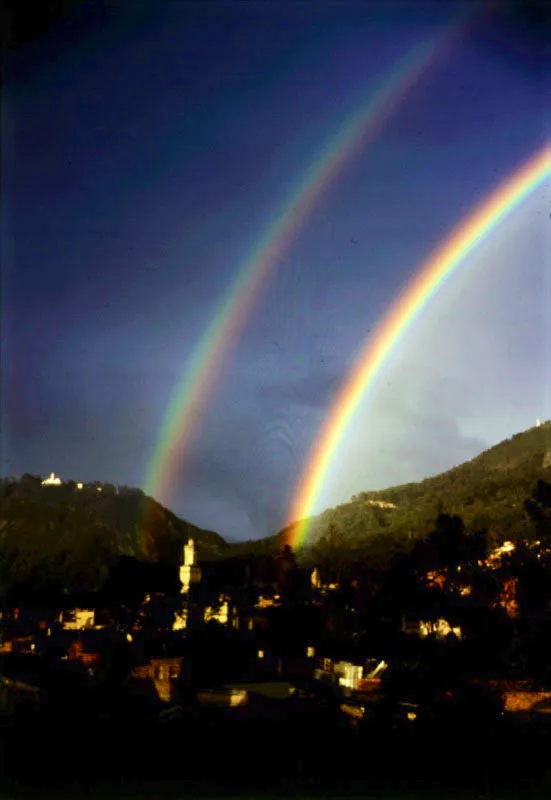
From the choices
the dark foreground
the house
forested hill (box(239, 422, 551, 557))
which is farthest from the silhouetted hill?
the dark foreground

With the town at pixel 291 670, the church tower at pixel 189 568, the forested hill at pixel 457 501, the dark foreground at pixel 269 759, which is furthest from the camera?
the forested hill at pixel 457 501

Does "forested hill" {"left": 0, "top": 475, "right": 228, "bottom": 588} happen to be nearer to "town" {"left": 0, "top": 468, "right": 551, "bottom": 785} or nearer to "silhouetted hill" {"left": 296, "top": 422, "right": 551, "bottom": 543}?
"town" {"left": 0, "top": 468, "right": 551, "bottom": 785}

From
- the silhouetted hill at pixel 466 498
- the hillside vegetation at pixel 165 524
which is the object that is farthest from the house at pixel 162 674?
the silhouetted hill at pixel 466 498

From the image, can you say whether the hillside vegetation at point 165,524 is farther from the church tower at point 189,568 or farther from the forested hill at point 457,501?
the church tower at point 189,568

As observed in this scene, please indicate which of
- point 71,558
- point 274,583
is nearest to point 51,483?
point 71,558

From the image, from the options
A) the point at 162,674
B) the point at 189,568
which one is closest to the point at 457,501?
the point at 189,568

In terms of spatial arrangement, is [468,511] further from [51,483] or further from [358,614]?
[51,483]
